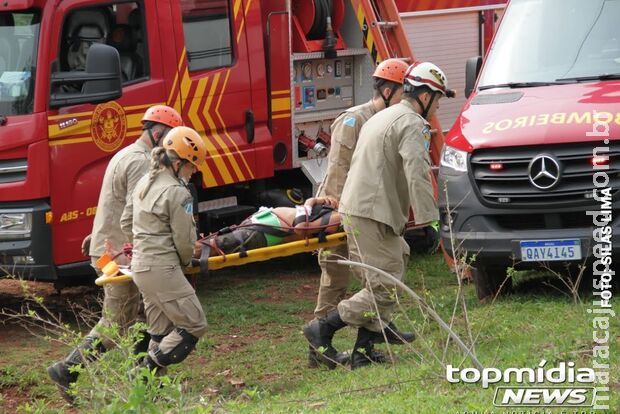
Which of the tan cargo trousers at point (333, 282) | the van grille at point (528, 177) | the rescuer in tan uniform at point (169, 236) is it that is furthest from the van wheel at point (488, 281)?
the rescuer in tan uniform at point (169, 236)

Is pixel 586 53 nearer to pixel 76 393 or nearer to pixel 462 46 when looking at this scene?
pixel 462 46

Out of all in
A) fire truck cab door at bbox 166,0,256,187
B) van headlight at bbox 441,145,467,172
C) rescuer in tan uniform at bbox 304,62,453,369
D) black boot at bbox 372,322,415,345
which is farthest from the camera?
fire truck cab door at bbox 166,0,256,187

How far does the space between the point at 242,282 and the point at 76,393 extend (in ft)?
16.7

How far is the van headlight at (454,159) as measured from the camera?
29.2 feet

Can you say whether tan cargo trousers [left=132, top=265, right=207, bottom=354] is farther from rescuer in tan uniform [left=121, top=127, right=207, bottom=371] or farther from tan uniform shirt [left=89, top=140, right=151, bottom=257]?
tan uniform shirt [left=89, top=140, right=151, bottom=257]

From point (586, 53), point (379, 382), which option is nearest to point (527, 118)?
point (586, 53)

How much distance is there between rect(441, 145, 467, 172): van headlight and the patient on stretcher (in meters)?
1.04

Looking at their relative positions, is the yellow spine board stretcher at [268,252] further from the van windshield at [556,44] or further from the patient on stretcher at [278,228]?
the van windshield at [556,44]

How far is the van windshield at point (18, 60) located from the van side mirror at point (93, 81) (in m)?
0.19

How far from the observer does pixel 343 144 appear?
8.60 m

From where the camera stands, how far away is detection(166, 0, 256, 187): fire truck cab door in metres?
10.5

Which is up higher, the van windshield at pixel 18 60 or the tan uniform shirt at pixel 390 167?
the van windshield at pixel 18 60

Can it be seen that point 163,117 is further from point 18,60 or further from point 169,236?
point 18,60

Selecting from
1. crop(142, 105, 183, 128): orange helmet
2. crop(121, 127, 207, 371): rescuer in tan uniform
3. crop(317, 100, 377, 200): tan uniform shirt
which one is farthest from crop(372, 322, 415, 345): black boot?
crop(142, 105, 183, 128): orange helmet
